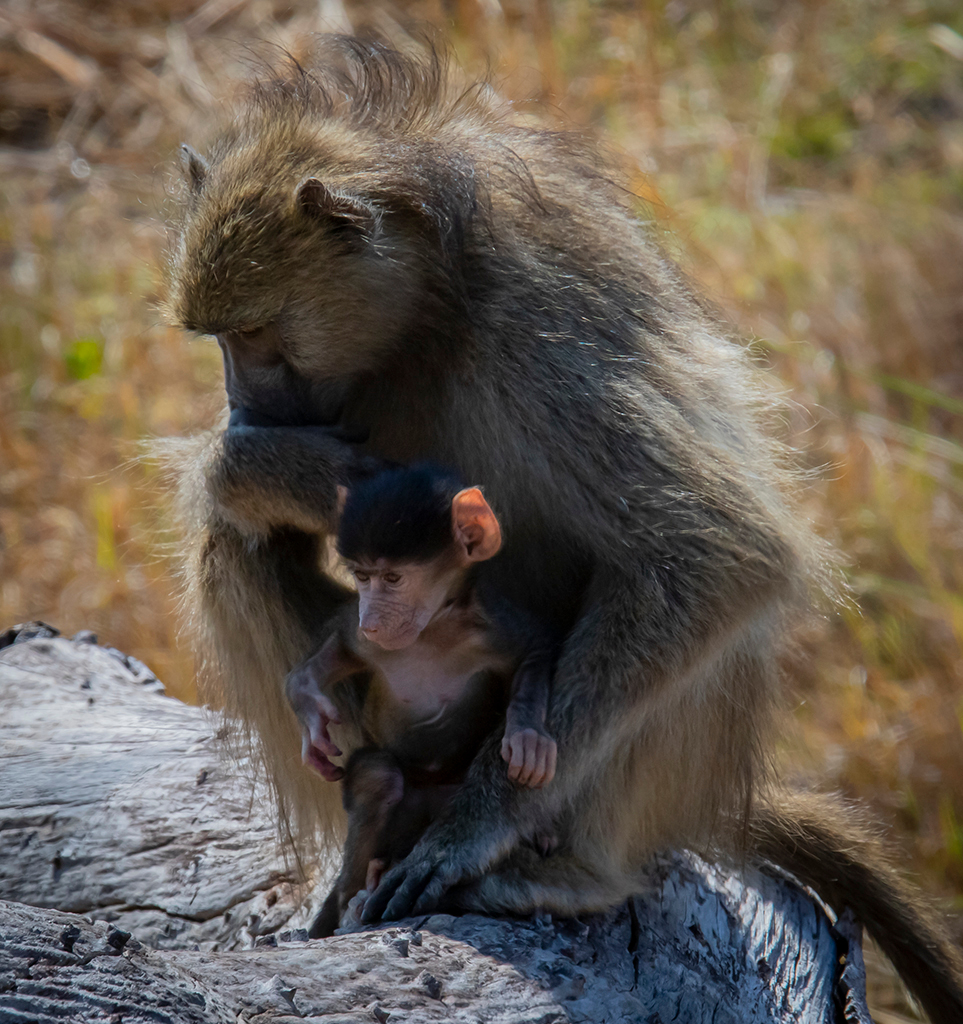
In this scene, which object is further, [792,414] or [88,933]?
[792,414]

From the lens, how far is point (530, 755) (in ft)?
6.53

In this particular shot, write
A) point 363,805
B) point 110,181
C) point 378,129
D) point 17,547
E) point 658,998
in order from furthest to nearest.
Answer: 1. point 110,181
2. point 17,547
3. point 378,129
4. point 363,805
5. point 658,998

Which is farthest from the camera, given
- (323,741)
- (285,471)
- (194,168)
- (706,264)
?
(706,264)

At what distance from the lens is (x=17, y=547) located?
492cm

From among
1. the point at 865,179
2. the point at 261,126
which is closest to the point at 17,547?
the point at 261,126

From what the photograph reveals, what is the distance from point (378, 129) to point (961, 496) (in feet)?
9.71

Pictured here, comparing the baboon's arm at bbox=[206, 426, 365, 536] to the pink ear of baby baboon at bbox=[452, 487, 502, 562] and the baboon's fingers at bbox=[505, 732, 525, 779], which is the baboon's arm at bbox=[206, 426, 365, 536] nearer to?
the pink ear of baby baboon at bbox=[452, 487, 502, 562]

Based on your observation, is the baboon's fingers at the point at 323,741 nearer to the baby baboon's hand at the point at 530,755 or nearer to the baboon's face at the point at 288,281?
the baby baboon's hand at the point at 530,755

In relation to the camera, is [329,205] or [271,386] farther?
[271,386]

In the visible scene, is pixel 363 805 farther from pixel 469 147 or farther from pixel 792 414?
pixel 792 414

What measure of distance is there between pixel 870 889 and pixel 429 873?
1.06 meters

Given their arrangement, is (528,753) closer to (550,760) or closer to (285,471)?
(550,760)

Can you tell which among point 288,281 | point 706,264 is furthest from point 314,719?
point 706,264

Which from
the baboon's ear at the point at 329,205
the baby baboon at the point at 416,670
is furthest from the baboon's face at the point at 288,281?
the baby baboon at the point at 416,670
